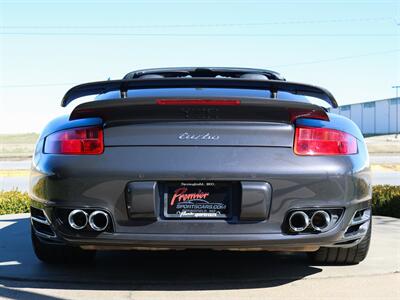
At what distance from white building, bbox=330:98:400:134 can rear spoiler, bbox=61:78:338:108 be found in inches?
2822

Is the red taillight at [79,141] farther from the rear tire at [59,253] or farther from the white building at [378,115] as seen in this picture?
the white building at [378,115]

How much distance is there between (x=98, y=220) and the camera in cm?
322

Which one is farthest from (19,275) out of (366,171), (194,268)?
(366,171)

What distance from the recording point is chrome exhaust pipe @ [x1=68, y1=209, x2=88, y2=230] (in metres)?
3.25

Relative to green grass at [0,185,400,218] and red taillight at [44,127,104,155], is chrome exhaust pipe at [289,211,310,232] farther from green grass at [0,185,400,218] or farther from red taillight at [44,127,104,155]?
green grass at [0,185,400,218]

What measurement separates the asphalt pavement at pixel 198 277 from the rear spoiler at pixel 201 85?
1.13 m

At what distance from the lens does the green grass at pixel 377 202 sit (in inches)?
298

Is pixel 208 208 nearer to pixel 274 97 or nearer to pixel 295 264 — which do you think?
pixel 274 97

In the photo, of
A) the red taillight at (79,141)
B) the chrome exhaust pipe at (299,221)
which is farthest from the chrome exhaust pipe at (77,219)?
the chrome exhaust pipe at (299,221)

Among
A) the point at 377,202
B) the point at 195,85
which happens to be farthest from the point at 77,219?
the point at 377,202

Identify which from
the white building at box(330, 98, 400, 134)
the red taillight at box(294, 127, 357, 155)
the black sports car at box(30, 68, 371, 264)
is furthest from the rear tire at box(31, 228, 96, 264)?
the white building at box(330, 98, 400, 134)

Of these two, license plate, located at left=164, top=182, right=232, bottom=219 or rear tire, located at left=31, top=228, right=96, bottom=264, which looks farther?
rear tire, located at left=31, top=228, right=96, bottom=264

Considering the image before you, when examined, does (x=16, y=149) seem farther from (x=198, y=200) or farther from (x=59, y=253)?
(x=198, y=200)

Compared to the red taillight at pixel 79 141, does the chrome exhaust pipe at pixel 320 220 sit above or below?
below
